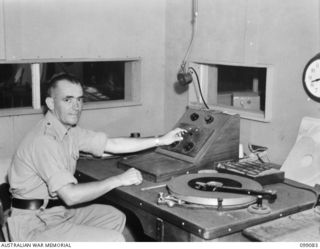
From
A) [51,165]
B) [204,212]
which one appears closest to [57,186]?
[51,165]

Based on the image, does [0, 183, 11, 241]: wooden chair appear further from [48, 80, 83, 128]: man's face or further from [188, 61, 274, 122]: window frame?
[188, 61, 274, 122]: window frame

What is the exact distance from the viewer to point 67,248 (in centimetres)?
204

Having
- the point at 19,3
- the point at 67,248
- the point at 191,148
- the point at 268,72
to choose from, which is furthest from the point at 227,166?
the point at 19,3

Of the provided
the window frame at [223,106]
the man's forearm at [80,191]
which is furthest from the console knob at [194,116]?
the man's forearm at [80,191]

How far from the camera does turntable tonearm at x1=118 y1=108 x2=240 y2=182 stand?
2612mm

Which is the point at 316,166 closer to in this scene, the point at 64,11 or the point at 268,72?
the point at 268,72

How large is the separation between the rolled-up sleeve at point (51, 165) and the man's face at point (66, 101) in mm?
206

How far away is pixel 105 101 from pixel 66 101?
3.34 ft

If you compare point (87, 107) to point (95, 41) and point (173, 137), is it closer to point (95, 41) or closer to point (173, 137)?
point (95, 41)

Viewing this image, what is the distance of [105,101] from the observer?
350 cm

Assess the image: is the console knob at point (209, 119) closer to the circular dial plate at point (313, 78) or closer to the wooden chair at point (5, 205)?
the circular dial plate at point (313, 78)

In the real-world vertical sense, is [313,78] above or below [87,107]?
above

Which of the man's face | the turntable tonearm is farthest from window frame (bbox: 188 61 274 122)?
the man's face

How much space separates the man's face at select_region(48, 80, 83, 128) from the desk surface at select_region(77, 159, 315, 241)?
359 millimetres
